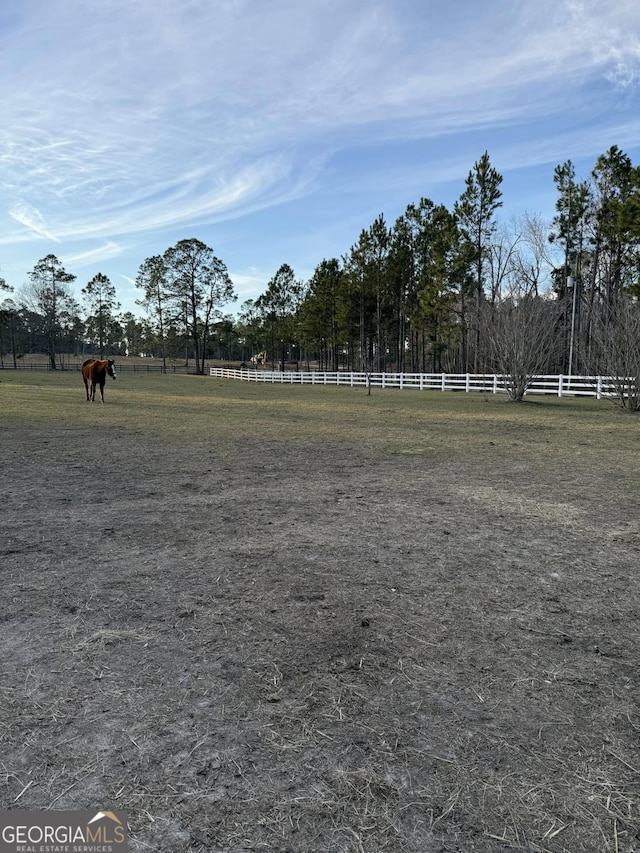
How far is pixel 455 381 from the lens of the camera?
1258 inches

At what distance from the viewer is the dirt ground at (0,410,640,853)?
5.32 ft

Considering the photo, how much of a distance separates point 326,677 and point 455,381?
31039mm

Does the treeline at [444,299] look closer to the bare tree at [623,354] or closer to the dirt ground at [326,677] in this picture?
the bare tree at [623,354]

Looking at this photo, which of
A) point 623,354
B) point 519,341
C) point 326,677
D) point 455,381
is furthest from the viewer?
point 455,381

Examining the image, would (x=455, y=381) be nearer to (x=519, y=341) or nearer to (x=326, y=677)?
(x=519, y=341)

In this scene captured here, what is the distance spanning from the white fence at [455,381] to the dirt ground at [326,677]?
16.6 m

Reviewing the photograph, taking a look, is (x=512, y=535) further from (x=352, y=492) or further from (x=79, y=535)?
(x=79, y=535)

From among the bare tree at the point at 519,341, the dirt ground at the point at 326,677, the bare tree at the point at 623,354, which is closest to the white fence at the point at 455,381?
the bare tree at the point at 623,354

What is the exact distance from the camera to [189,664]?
2.45m

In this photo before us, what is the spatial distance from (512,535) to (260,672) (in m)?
2.94

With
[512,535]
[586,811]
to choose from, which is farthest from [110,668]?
[512,535]

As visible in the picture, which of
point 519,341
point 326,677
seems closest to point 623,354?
point 519,341

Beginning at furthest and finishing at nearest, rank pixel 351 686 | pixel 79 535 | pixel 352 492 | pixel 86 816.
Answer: pixel 352 492
pixel 79 535
pixel 351 686
pixel 86 816

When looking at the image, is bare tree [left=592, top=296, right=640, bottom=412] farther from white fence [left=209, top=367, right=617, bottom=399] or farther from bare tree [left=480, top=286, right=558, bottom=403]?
bare tree [left=480, top=286, right=558, bottom=403]
